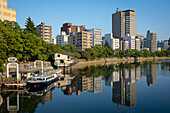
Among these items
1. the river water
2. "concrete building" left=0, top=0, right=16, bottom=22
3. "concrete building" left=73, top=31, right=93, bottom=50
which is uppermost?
"concrete building" left=0, top=0, right=16, bottom=22

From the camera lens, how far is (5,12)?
7500 cm

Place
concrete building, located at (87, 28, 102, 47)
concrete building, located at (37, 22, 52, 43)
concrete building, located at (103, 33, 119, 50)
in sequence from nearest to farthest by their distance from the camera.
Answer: concrete building, located at (37, 22, 52, 43) < concrete building, located at (87, 28, 102, 47) < concrete building, located at (103, 33, 119, 50)

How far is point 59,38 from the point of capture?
456 feet

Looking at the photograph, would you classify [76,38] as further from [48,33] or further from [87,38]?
[48,33]

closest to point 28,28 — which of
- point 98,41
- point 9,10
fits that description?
point 9,10

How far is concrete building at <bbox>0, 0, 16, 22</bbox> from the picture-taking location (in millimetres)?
73325

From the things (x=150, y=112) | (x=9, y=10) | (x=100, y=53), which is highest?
(x=9, y=10)

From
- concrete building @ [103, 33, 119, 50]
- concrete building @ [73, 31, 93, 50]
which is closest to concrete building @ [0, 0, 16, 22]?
concrete building @ [73, 31, 93, 50]

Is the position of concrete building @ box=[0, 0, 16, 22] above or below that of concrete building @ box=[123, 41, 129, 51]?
above

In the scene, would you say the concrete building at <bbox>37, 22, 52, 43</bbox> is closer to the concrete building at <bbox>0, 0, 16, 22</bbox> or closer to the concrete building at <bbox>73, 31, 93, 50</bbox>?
the concrete building at <bbox>73, 31, 93, 50</bbox>

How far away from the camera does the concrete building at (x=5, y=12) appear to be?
73.3 meters

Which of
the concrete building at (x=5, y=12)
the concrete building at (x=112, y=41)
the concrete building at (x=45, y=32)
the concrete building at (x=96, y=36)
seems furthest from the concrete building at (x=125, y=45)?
the concrete building at (x=5, y=12)

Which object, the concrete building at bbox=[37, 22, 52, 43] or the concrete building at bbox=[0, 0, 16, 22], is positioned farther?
the concrete building at bbox=[37, 22, 52, 43]

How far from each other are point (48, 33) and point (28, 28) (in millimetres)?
42012
